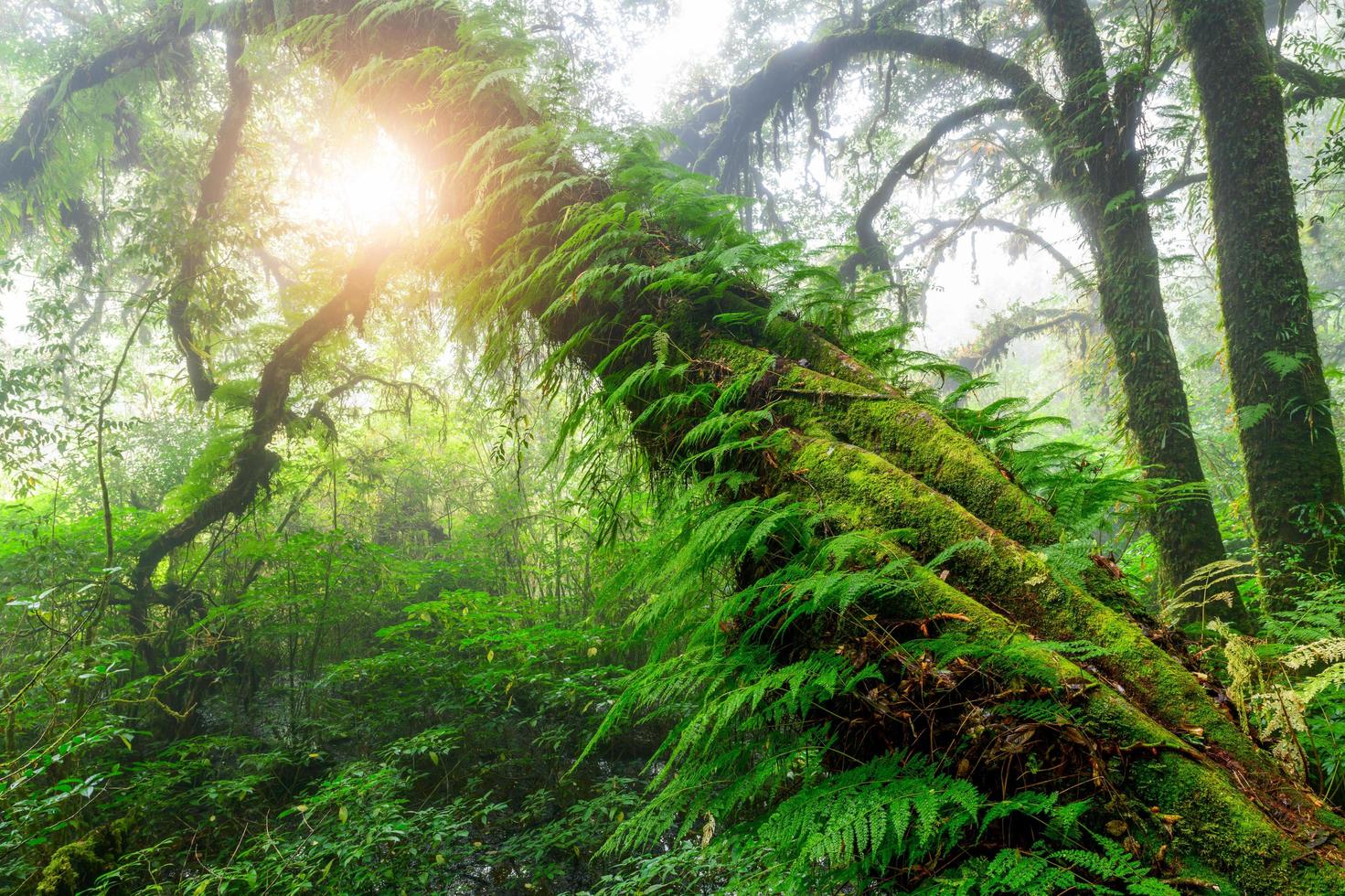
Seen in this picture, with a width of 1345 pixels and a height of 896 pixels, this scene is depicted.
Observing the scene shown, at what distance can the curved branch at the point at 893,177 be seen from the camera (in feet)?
27.8

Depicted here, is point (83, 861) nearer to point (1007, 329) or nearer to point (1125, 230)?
point (1125, 230)

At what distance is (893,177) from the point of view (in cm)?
920

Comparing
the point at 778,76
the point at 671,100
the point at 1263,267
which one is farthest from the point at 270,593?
the point at 671,100

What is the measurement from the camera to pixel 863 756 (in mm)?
1440

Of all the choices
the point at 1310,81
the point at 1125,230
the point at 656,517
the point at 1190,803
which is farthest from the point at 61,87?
the point at 1310,81

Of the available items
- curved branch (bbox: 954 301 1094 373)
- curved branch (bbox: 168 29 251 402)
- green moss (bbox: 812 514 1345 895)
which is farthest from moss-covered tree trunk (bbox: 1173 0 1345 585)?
curved branch (bbox: 954 301 1094 373)

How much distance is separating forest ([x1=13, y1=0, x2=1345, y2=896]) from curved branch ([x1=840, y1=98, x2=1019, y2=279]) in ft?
0.25

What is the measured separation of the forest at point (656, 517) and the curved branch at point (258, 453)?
0.13 feet

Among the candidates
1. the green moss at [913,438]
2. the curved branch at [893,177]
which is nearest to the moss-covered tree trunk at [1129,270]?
the curved branch at [893,177]

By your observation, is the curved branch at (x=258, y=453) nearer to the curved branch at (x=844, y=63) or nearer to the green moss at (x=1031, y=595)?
the green moss at (x=1031, y=595)

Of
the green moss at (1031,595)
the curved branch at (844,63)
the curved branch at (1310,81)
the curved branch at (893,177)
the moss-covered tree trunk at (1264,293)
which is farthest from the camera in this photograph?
the curved branch at (893,177)

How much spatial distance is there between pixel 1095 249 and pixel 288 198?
392 inches

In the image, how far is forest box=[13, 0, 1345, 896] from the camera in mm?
1324

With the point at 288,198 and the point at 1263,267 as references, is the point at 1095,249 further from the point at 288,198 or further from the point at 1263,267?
the point at 288,198
